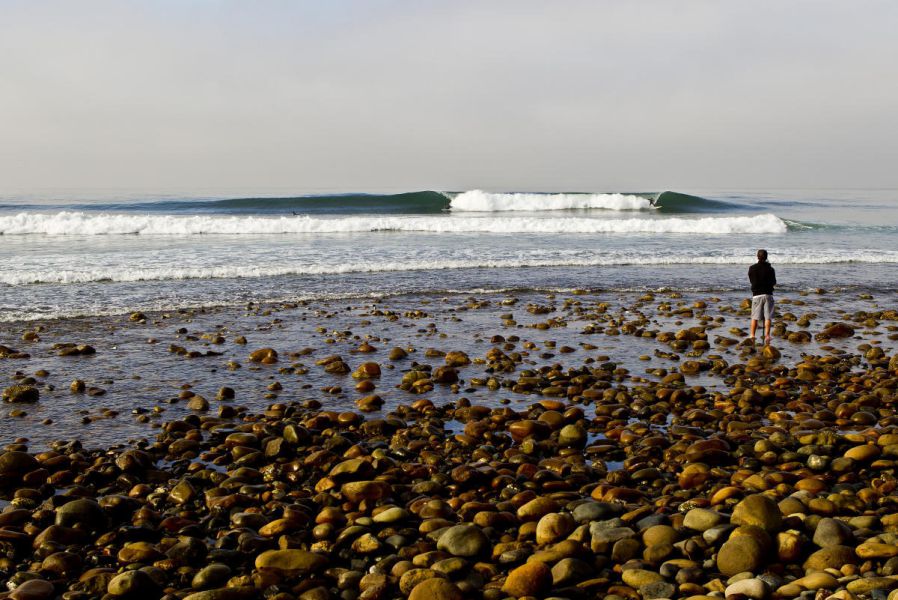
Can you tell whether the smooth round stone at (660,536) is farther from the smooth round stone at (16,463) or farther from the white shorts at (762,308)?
the white shorts at (762,308)

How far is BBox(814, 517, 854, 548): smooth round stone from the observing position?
4.15 m

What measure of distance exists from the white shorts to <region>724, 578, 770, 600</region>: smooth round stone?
8.09 meters

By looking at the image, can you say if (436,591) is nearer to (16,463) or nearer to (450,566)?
(450,566)

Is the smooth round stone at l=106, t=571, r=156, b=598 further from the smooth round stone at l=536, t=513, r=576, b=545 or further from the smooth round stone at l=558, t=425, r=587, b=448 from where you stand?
the smooth round stone at l=558, t=425, r=587, b=448

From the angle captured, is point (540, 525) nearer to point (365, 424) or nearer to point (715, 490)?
point (715, 490)

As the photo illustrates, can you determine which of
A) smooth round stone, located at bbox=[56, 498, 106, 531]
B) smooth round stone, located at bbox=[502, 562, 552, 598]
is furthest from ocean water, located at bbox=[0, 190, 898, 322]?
smooth round stone, located at bbox=[502, 562, 552, 598]

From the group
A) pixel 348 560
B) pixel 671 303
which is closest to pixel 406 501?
pixel 348 560

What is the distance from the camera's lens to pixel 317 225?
35.8m

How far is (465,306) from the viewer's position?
14094 mm

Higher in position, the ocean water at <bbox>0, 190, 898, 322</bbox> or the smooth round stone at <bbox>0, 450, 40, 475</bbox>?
the ocean water at <bbox>0, 190, 898, 322</bbox>

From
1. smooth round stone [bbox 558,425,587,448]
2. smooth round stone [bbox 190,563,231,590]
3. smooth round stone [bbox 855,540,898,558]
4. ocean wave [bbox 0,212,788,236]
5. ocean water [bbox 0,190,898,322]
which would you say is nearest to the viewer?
smooth round stone [bbox 855,540,898,558]

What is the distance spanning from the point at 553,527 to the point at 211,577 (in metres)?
2.08

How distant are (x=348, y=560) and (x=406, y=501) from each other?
2.89 feet

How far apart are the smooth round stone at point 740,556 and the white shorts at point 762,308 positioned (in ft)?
25.2
